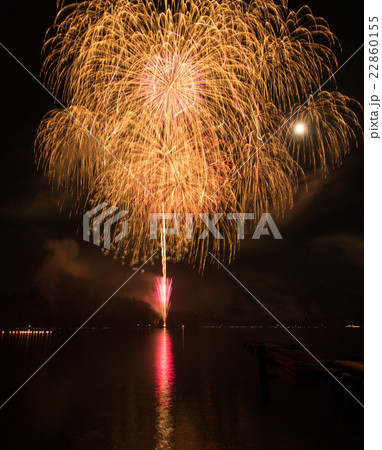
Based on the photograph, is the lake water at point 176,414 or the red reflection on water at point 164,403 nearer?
the lake water at point 176,414

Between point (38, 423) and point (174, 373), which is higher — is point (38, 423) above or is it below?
above

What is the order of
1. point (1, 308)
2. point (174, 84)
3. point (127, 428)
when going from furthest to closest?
point (1, 308)
point (174, 84)
point (127, 428)

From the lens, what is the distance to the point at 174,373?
33344 millimetres

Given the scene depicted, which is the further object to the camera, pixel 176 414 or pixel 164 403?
pixel 164 403

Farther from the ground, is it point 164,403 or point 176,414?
point 176,414

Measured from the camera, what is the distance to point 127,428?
1590cm

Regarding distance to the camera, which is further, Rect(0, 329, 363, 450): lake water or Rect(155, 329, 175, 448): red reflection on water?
Rect(155, 329, 175, 448): red reflection on water
